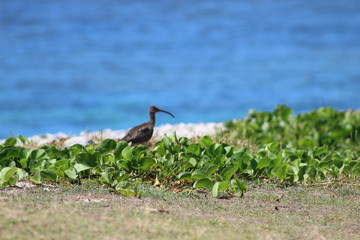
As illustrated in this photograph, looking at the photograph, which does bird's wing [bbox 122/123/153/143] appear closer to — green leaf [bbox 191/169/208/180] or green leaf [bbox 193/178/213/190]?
green leaf [bbox 191/169/208/180]

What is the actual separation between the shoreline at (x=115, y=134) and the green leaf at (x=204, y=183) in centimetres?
164

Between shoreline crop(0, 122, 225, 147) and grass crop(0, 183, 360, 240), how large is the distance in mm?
1922

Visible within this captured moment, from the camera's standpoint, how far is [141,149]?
606 centimetres

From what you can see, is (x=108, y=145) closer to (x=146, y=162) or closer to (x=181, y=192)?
(x=146, y=162)

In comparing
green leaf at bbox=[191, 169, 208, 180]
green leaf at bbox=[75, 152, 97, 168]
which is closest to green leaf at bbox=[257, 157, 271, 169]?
green leaf at bbox=[191, 169, 208, 180]

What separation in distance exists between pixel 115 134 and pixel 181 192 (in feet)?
15.9

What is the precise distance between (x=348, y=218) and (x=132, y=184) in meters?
1.91

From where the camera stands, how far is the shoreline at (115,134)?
7.96 metres

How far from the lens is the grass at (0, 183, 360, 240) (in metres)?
3.74

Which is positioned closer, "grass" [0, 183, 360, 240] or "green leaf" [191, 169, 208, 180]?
"grass" [0, 183, 360, 240]

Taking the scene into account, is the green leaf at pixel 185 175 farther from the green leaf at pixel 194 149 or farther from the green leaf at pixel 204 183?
the green leaf at pixel 194 149

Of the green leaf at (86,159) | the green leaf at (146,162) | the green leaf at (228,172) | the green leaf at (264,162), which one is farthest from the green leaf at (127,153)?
the green leaf at (264,162)

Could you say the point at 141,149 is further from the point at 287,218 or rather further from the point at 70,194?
the point at 287,218

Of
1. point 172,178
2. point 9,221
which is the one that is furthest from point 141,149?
point 9,221
